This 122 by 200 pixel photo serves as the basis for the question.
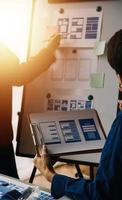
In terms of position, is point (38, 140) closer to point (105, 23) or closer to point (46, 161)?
point (46, 161)

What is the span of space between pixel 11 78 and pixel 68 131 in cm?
55

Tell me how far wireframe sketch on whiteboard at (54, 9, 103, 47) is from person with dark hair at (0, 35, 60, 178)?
0.23 feet

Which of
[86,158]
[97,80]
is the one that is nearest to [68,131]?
[86,158]

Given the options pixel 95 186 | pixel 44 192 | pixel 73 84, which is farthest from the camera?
pixel 73 84

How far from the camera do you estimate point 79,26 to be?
218 centimetres

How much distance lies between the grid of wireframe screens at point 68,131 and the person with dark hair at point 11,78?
41cm

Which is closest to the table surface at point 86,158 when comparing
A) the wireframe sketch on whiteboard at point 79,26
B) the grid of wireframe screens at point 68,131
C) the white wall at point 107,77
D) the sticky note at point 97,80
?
the white wall at point 107,77

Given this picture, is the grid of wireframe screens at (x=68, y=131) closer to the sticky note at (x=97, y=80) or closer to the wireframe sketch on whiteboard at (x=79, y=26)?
the sticky note at (x=97, y=80)

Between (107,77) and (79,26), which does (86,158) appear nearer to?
(107,77)

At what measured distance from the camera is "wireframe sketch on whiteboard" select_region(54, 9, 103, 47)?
2.14 m

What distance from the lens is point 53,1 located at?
2.25 m

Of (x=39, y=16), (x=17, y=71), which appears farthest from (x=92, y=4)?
(x=17, y=71)

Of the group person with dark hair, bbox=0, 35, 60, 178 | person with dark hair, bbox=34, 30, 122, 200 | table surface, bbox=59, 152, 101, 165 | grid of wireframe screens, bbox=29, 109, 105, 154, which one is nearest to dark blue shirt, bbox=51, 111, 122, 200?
person with dark hair, bbox=34, 30, 122, 200

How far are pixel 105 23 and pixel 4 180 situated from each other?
1152 mm
